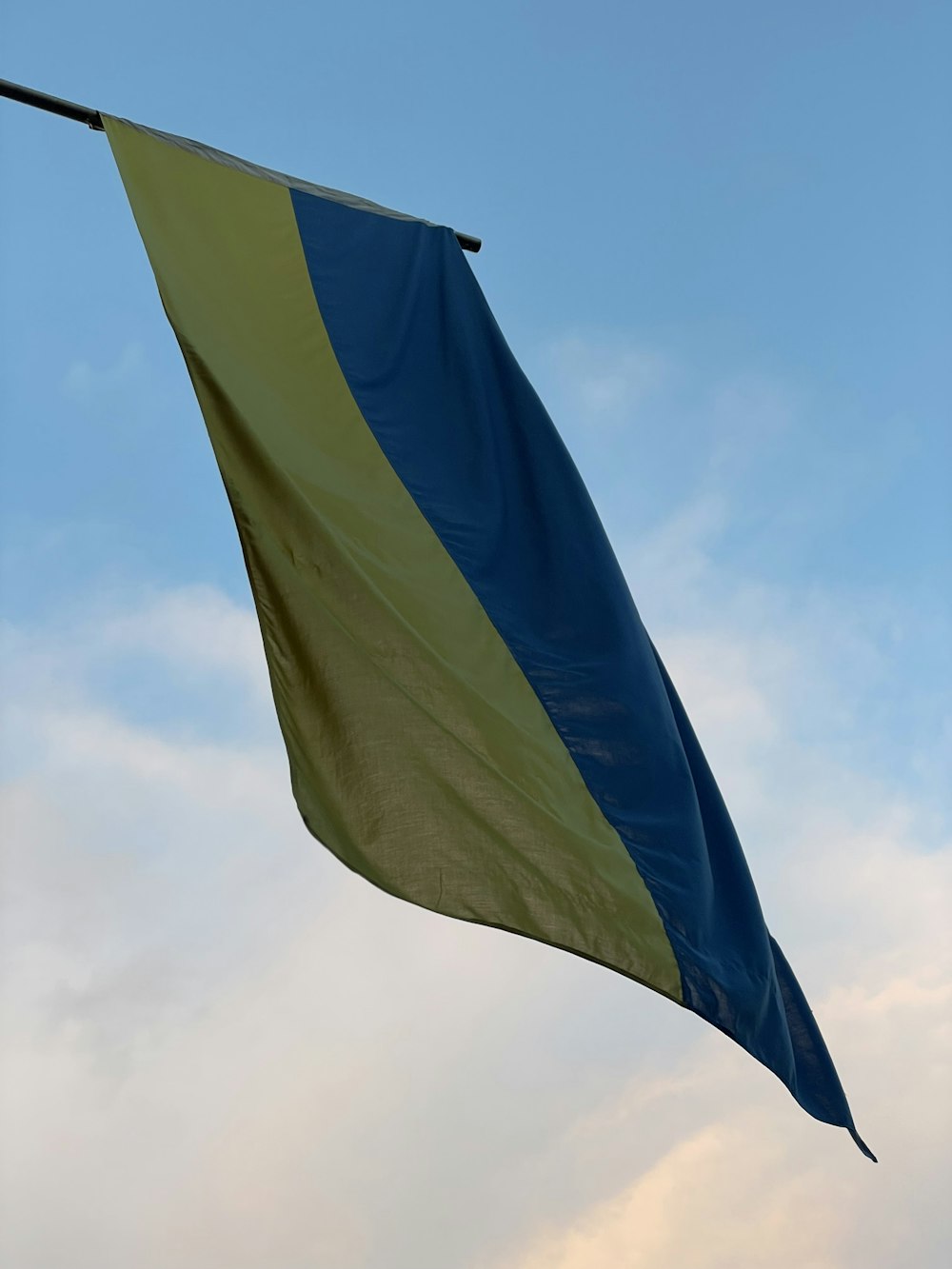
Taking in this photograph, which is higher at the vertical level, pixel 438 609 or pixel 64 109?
pixel 64 109

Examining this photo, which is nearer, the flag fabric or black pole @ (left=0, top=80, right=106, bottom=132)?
the flag fabric

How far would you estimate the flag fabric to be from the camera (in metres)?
4.70

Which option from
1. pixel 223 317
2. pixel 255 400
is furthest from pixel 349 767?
pixel 223 317

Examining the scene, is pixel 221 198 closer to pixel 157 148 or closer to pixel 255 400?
pixel 157 148

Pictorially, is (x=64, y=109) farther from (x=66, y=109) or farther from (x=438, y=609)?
(x=438, y=609)

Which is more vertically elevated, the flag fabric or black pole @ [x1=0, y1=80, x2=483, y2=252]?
black pole @ [x1=0, y1=80, x2=483, y2=252]

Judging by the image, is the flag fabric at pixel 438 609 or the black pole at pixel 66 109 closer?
→ the flag fabric at pixel 438 609

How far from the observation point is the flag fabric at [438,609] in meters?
4.70

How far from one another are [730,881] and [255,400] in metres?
2.75

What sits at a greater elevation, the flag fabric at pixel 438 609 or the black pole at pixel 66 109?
the black pole at pixel 66 109

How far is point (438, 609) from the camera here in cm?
538

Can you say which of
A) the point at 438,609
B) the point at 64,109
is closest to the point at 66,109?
the point at 64,109

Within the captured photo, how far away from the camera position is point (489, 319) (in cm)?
684

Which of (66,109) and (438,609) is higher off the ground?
(66,109)
